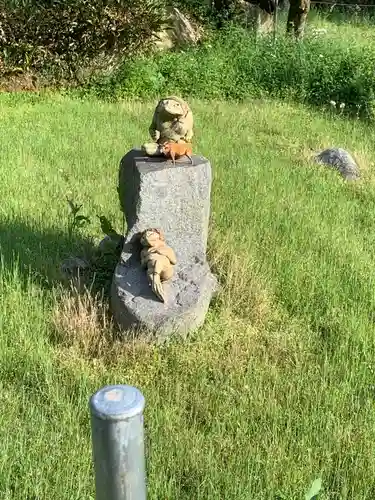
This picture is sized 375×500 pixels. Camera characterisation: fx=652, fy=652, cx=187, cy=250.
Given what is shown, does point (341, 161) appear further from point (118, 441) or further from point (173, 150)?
point (118, 441)

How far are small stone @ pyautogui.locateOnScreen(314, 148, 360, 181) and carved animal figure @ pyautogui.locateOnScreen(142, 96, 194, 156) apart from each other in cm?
326

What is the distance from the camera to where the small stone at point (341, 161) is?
6770 mm

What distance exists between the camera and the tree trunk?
12.0 meters

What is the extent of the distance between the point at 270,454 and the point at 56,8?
9058 mm

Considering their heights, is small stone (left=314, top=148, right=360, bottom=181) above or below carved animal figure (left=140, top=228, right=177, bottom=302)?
below

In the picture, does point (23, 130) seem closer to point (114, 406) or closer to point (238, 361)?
point (238, 361)

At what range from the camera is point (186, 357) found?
3.42m

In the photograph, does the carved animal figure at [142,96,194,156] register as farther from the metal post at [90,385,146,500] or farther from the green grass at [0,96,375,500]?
the metal post at [90,385,146,500]

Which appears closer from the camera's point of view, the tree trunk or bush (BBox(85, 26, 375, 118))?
bush (BBox(85, 26, 375, 118))

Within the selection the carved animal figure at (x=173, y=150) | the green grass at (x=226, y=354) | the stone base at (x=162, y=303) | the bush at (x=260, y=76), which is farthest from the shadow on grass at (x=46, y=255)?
the bush at (x=260, y=76)

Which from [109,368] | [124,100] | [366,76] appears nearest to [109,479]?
[109,368]

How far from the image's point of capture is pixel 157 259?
357 centimetres

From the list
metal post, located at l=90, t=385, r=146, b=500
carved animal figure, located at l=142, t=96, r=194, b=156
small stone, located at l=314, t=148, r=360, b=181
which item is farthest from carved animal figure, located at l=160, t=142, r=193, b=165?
small stone, located at l=314, t=148, r=360, b=181

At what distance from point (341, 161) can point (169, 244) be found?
365cm
